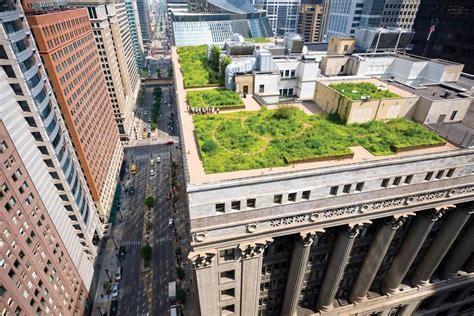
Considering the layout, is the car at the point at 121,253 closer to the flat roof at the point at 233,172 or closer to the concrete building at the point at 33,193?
the concrete building at the point at 33,193

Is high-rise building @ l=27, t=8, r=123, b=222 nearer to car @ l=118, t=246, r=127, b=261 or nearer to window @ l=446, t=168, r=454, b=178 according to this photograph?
car @ l=118, t=246, r=127, b=261

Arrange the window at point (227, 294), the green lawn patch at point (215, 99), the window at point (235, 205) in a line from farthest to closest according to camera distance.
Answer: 1. the green lawn patch at point (215, 99)
2. the window at point (227, 294)
3. the window at point (235, 205)

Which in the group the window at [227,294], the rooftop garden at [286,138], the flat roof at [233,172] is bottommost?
the window at [227,294]

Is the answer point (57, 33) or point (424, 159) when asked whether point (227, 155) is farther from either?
point (57, 33)

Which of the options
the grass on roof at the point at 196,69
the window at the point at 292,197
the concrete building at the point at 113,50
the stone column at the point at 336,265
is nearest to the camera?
the window at the point at 292,197

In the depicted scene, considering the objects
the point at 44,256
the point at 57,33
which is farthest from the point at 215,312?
the point at 57,33

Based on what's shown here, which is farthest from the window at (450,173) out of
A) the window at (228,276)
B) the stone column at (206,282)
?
the stone column at (206,282)
